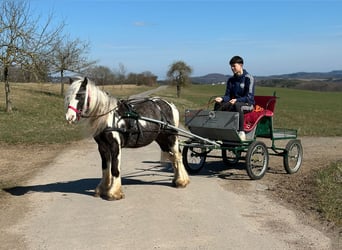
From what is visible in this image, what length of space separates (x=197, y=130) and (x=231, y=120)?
2.92 ft

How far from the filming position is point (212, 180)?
8.86m

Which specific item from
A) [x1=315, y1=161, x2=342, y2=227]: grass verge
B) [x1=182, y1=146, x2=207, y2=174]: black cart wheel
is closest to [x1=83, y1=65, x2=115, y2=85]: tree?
[x1=182, y1=146, x2=207, y2=174]: black cart wheel

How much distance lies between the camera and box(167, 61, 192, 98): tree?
223ft

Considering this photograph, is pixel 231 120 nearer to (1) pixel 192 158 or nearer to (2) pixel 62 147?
(1) pixel 192 158

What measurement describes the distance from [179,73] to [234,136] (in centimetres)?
6069

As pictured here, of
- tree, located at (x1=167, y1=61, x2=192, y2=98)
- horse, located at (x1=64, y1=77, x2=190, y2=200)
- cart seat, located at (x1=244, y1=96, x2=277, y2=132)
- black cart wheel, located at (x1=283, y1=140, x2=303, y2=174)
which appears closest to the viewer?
horse, located at (x1=64, y1=77, x2=190, y2=200)

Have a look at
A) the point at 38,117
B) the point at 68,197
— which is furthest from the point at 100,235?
the point at 38,117

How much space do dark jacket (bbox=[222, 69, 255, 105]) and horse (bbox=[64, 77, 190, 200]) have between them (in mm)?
1433

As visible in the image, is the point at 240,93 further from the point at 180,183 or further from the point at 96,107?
the point at 96,107

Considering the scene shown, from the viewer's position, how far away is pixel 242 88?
8781 mm

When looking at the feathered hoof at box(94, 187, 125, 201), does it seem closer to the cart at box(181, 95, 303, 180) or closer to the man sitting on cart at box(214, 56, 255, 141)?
the cart at box(181, 95, 303, 180)

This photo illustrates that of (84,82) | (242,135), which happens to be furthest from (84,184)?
(242,135)

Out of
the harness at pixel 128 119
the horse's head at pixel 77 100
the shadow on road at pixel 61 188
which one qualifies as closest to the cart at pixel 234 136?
the harness at pixel 128 119

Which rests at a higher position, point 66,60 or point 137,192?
point 66,60
